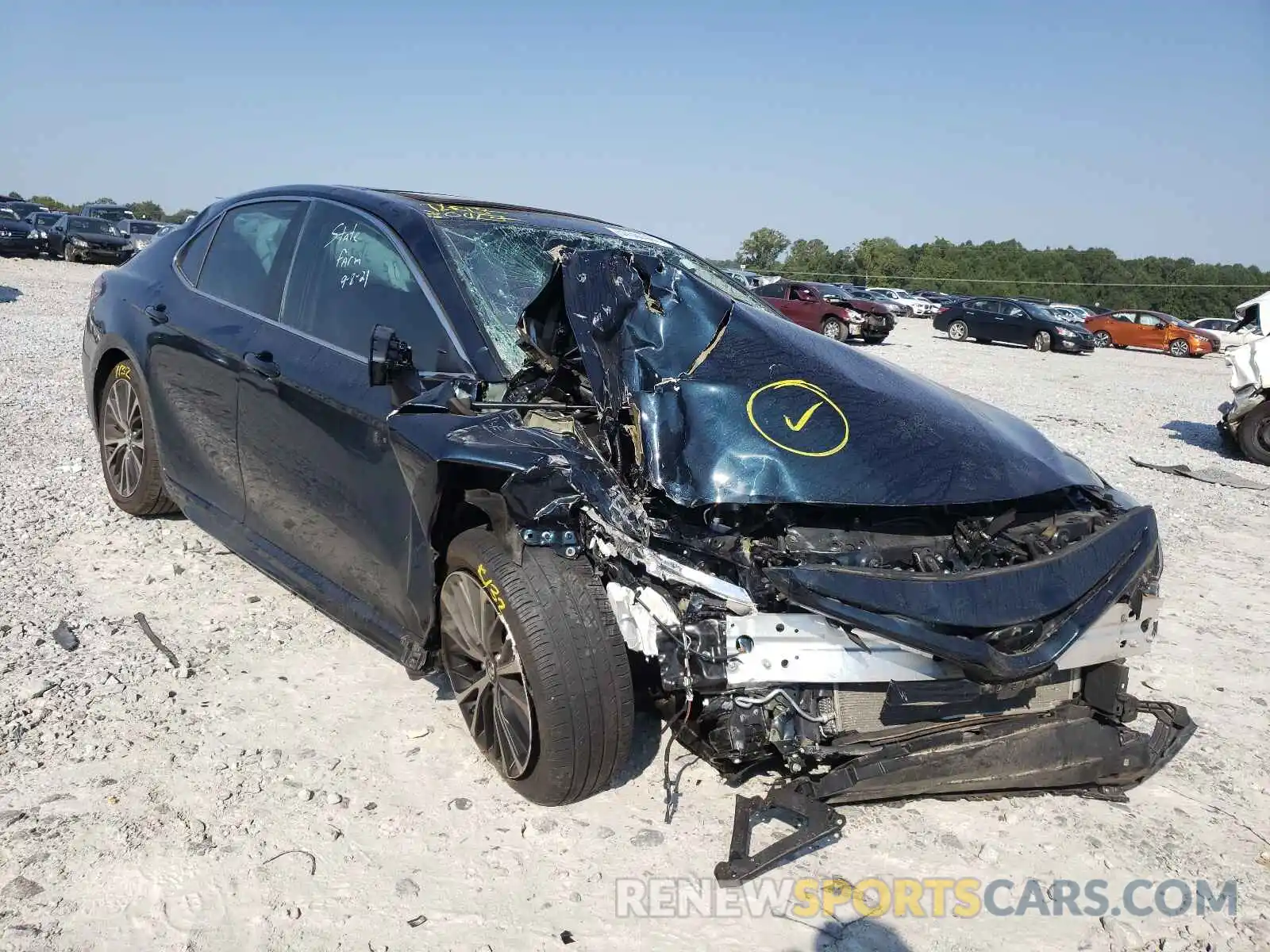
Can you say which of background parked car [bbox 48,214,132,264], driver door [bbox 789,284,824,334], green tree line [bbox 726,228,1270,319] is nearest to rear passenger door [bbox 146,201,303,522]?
driver door [bbox 789,284,824,334]

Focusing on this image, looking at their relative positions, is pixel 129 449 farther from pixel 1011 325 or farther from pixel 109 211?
pixel 109 211

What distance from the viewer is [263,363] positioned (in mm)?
3635

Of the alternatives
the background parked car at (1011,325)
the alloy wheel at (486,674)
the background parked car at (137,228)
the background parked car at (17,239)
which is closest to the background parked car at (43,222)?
the background parked car at (17,239)

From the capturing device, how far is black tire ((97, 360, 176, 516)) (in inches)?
182

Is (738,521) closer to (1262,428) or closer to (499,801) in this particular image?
(499,801)

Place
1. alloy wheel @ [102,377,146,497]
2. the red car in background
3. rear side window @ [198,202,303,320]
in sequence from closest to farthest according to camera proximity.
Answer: rear side window @ [198,202,303,320]
alloy wheel @ [102,377,146,497]
the red car in background

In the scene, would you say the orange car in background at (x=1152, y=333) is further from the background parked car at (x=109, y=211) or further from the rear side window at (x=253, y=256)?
the background parked car at (x=109, y=211)

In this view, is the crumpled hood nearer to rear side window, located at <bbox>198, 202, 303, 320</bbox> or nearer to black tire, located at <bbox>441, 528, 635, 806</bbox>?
black tire, located at <bbox>441, 528, 635, 806</bbox>

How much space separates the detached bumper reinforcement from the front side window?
1.74 meters

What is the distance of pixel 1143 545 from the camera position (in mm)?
3119

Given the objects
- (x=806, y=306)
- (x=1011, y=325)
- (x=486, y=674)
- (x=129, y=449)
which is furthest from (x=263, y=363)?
(x=1011, y=325)

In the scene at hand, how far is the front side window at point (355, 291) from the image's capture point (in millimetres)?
3312

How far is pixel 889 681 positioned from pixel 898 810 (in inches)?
24.9

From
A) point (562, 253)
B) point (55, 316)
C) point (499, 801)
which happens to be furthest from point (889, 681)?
Result: point (55, 316)
